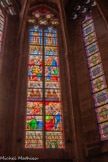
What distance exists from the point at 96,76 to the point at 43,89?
2.29m

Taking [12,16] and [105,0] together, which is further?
[12,16]

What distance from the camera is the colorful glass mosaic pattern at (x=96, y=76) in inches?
340

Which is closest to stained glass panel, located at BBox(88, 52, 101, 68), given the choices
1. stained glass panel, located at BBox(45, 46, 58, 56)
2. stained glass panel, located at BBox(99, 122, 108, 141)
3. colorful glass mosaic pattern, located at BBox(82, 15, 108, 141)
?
colorful glass mosaic pattern, located at BBox(82, 15, 108, 141)

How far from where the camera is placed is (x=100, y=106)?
29.3 feet

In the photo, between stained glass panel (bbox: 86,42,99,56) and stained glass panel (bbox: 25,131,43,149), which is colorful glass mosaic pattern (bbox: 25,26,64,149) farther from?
stained glass panel (bbox: 86,42,99,56)

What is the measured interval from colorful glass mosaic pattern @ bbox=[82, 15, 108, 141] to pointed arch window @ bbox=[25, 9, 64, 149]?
1.48 metres

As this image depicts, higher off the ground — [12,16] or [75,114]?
[12,16]

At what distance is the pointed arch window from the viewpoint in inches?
348

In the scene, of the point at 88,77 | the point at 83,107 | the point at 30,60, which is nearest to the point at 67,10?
the point at 30,60

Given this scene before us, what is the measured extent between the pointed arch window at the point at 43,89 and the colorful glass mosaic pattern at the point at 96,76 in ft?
4.87

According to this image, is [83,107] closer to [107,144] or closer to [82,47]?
[107,144]

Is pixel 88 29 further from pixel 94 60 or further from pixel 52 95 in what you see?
pixel 52 95

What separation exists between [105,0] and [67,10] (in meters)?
2.61

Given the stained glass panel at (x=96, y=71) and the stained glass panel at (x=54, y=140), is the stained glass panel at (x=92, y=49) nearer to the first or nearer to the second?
the stained glass panel at (x=96, y=71)
